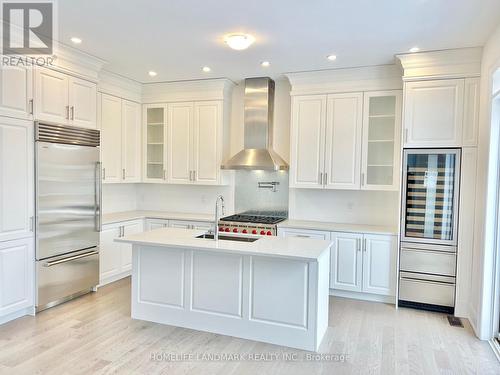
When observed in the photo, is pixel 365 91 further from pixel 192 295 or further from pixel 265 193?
pixel 192 295

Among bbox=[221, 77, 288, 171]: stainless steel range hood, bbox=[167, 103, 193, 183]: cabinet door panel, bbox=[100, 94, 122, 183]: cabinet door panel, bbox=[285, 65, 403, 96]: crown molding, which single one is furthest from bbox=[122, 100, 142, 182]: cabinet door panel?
bbox=[285, 65, 403, 96]: crown molding

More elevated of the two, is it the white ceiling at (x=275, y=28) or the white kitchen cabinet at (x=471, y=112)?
the white ceiling at (x=275, y=28)

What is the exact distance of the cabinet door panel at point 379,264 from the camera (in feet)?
14.0

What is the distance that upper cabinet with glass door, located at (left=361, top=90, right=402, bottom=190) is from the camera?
4.50 metres

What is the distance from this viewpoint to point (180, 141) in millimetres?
5512

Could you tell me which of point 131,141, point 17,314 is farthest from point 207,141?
point 17,314

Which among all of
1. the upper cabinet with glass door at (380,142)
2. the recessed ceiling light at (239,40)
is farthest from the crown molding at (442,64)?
the recessed ceiling light at (239,40)

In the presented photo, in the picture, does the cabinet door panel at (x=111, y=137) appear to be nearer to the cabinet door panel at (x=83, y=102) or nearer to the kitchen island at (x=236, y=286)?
the cabinet door panel at (x=83, y=102)

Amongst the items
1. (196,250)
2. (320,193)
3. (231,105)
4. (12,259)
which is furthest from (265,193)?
(12,259)

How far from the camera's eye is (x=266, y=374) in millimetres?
2766

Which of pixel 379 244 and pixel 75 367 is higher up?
pixel 379 244

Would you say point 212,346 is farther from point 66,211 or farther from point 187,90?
point 187,90

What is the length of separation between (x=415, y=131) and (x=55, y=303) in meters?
4.42

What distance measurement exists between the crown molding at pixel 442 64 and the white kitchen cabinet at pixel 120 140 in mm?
3723
